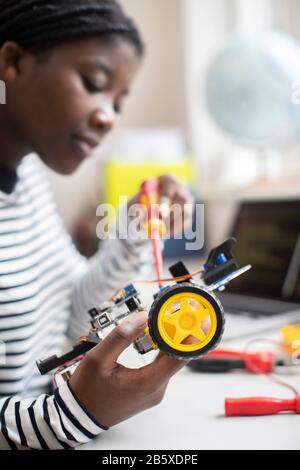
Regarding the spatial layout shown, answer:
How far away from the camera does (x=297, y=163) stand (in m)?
1.28

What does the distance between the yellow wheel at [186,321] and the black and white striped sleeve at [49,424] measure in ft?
0.32

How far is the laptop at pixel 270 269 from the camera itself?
0.79 m

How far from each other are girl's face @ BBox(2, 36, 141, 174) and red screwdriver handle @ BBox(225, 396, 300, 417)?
31 cm

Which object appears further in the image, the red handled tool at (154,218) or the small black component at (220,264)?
the red handled tool at (154,218)

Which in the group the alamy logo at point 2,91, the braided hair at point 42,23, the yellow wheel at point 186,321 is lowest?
the yellow wheel at point 186,321

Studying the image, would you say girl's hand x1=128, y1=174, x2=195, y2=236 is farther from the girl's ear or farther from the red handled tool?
the girl's ear

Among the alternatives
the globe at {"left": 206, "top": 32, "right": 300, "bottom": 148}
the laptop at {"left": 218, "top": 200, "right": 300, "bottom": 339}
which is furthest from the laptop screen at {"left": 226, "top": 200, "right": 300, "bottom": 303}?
the globe at {"left": 206, "top": 32, "right": 300, "bottom": 148}

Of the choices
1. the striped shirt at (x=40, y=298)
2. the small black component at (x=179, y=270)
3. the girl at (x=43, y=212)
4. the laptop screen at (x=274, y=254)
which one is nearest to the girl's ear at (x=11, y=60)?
the girl at (x=43, y=212)

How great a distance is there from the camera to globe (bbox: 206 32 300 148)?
3.28 feet

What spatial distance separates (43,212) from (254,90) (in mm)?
593

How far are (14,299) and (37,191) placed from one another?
0.25 metres

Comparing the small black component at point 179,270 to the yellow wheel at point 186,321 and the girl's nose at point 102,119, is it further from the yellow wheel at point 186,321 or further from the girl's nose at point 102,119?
the girl's nose at point 102,119

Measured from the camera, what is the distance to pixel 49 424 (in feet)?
1.27
